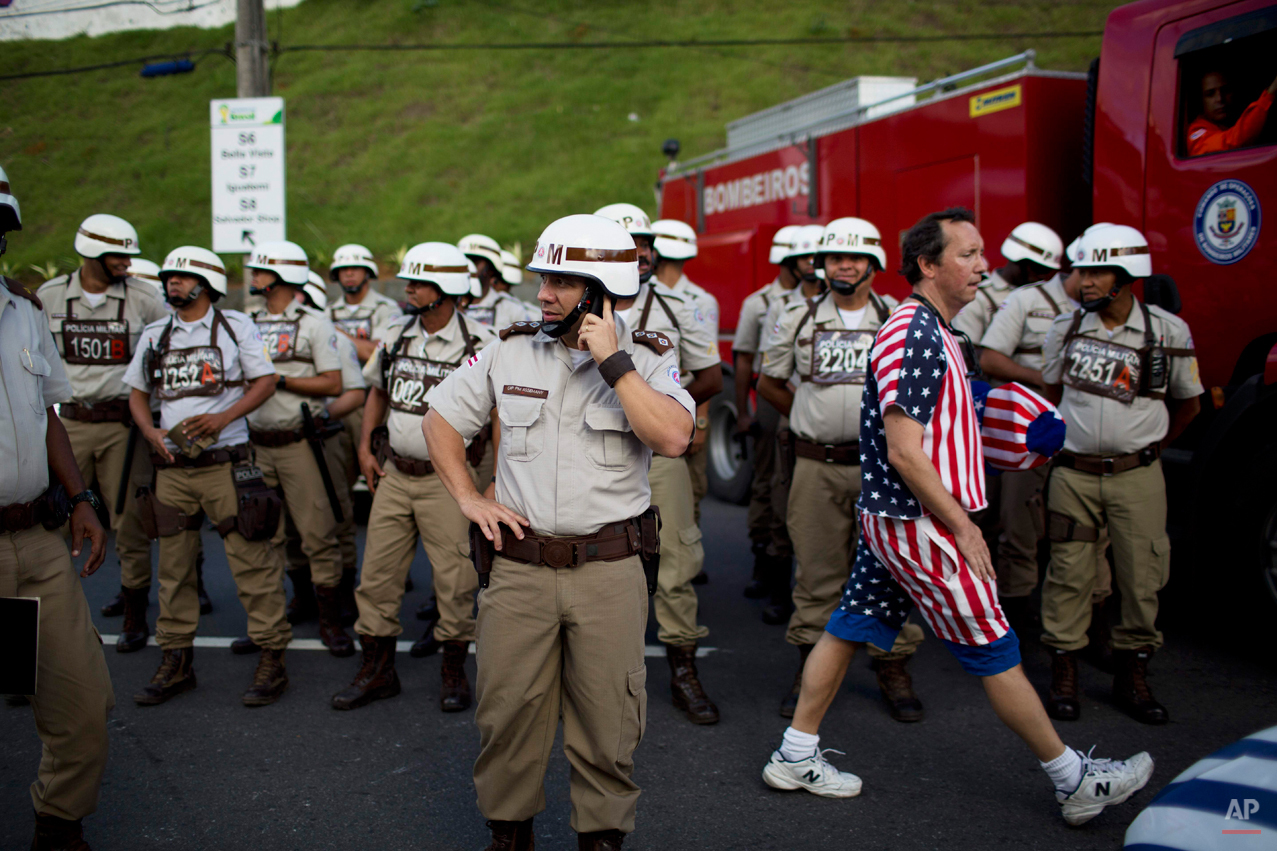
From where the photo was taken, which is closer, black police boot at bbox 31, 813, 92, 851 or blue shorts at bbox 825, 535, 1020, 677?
black police boot at bbox 31, 813, 92, 851

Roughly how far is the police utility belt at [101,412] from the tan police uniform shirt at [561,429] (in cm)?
342

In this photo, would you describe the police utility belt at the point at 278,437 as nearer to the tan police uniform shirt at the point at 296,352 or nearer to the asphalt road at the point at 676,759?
the tan police uniform shirt at the point at 296,352

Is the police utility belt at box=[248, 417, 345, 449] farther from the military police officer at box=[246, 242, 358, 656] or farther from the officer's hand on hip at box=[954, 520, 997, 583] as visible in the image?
the officer's hand on hip at box=[954, 520, 997, 583]

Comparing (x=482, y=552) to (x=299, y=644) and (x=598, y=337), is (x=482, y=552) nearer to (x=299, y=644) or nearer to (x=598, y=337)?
(x=598, y=337)

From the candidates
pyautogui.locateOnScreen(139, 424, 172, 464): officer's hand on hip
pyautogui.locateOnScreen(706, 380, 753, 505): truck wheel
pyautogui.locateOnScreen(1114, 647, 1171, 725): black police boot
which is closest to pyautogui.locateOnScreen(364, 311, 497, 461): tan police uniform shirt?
pyautogui.locateOnScreen(139, 424, 172, 464): officer's hand on hip

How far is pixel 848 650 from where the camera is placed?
3412mm

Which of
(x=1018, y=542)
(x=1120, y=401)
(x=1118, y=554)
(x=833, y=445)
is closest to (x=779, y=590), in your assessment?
(x=1018, y=542)

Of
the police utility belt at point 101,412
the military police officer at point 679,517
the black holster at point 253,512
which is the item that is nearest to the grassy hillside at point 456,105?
the police utility belt at point 101,412

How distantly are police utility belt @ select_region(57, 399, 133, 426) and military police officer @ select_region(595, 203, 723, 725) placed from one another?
9.48 ft

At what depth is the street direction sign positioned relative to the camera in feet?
29.0

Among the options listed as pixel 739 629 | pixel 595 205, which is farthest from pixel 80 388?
pixel 595 205

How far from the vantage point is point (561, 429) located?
267cm

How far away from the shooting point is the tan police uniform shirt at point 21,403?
9.18 feet

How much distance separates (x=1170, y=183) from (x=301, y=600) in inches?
212
